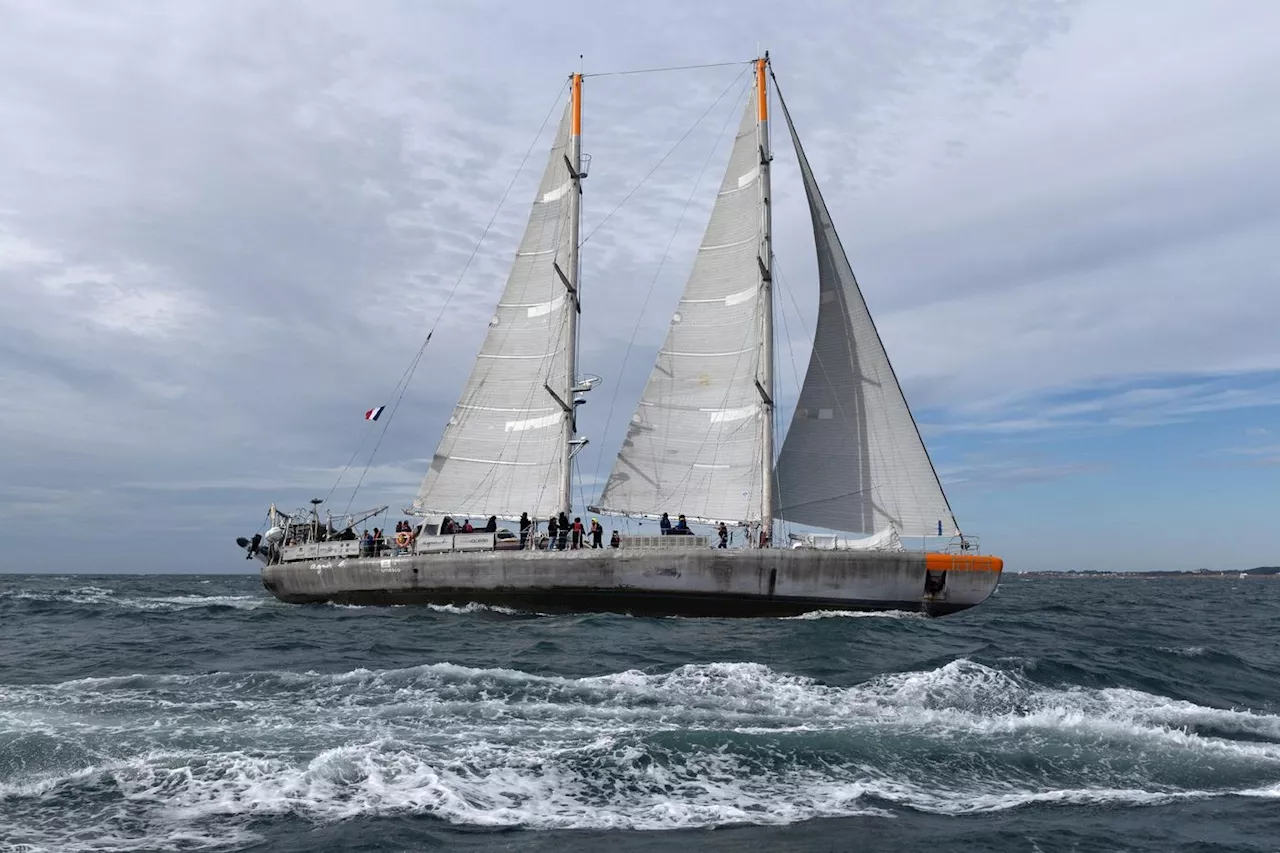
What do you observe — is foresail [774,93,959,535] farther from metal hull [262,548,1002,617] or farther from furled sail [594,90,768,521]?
metal hull [262,548,1002,617]

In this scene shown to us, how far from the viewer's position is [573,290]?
34.5 m

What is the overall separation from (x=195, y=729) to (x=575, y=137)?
93.4ft

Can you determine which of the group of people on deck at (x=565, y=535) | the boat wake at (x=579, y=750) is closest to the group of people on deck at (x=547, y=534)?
the group of people on deck at (x=565, y=535)

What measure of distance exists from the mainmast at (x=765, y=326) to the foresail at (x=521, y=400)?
300 inches

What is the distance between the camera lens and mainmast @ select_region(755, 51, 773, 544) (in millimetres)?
29375

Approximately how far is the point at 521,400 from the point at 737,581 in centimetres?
1163

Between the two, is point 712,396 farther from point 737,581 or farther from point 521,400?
point 521,400

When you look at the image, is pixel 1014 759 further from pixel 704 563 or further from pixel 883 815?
pixel 704 563

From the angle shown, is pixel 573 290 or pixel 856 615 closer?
pixel 856 615

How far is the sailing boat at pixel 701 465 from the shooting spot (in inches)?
1080

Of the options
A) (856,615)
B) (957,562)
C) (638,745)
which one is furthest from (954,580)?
(638,745)

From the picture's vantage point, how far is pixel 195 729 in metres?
12.4

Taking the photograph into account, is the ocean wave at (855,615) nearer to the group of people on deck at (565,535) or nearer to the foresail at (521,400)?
the group of people on deck at (565,535)

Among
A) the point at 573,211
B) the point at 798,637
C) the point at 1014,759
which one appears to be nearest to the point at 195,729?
the point at 1014,759
